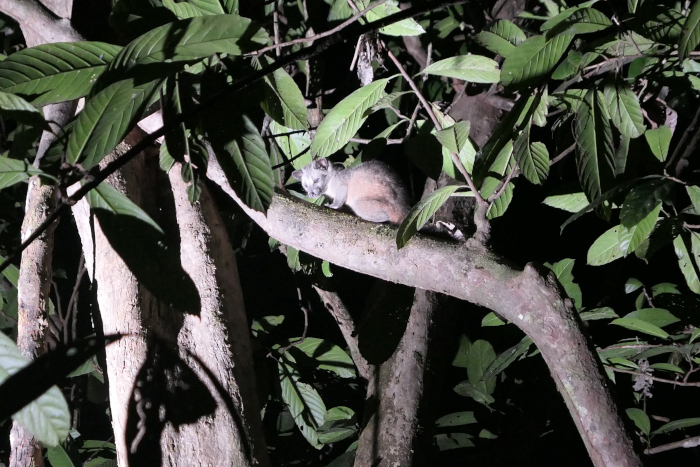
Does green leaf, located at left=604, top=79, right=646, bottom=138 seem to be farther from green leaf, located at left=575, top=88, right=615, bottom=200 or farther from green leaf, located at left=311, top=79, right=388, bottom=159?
green leaf, located at left=311, top=79, right=388, bottom=159

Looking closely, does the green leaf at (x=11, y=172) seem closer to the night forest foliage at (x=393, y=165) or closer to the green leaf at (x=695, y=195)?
the night forest foliage at (x=393, y=165)

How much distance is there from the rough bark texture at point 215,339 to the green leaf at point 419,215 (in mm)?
789

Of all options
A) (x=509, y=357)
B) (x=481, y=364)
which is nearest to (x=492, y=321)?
(x=509, y=357)

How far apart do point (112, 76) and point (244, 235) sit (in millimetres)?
2163

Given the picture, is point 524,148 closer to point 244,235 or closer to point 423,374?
point 423,374

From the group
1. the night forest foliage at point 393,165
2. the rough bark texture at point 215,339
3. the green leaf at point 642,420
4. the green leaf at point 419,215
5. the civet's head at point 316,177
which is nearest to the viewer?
the night forest foliage at point 393,165

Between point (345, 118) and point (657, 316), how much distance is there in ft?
5.89

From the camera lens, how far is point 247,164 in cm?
101

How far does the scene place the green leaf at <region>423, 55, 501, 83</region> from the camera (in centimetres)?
154

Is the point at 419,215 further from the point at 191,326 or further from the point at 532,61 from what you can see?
the point at 191,326

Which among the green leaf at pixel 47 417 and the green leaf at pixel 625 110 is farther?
the green leaf at pixel 625 110

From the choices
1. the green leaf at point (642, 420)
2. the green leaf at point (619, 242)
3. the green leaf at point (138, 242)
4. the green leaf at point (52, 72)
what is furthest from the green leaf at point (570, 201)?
the green leaf at point (52, 72)

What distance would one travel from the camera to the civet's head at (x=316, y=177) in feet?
13.3

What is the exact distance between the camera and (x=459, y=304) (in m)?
2.07
